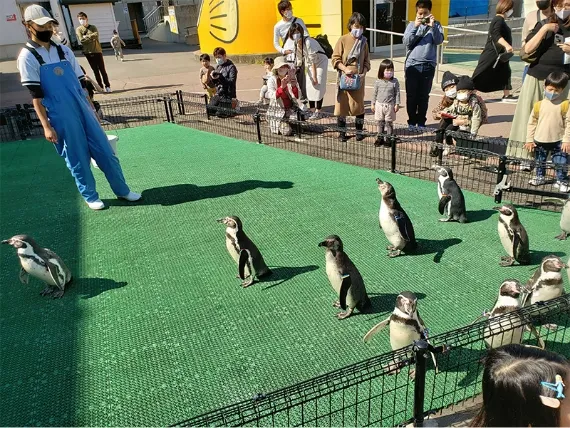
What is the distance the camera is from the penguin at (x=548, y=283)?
3377 mm

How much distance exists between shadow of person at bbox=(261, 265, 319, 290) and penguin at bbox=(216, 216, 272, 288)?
65 mm

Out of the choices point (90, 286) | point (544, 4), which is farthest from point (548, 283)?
point (544, 4)

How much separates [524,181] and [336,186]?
2.37 m

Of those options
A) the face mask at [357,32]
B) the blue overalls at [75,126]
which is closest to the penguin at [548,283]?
the blue overalls at [75,126]

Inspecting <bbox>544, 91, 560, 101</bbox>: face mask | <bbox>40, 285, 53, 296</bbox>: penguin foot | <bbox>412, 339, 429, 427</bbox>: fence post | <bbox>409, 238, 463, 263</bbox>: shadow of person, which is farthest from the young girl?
<bbox>544, 91, 560, 101</bbox>: face mask

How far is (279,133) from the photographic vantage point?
8.69 meters

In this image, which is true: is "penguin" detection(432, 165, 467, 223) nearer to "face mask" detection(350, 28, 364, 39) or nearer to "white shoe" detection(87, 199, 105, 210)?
Result: "face mask" detection(350, 28, 364, 39)

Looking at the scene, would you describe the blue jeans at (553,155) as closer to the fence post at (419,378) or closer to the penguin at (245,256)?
the penguin at (245,256)

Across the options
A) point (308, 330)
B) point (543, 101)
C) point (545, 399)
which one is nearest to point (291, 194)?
point (308, 330)

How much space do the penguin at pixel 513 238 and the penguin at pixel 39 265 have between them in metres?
3.95

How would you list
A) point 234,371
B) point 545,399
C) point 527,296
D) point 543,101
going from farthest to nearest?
point 543,101 → point 527,296 → point 234,371 → point 545,399

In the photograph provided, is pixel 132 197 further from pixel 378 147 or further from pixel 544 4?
pixel 544 4

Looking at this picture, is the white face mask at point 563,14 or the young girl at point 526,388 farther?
the white face mask at point 563,14

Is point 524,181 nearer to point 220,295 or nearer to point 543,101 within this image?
point 543,101
